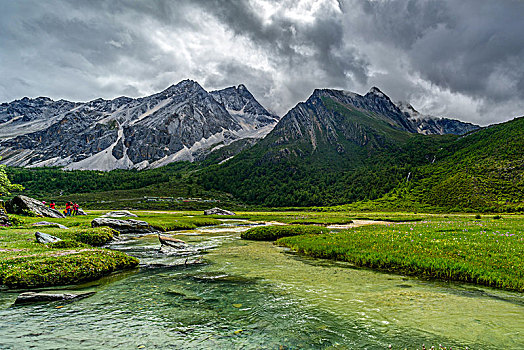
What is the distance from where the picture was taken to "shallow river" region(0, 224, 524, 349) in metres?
6.84

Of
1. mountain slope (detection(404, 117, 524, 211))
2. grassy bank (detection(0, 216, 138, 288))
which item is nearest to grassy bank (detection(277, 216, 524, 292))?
grassy bank (detection(0, 216, 138, 288))

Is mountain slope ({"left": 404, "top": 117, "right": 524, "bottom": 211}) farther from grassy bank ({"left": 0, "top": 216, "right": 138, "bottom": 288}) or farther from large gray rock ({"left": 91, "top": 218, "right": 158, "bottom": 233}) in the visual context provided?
grassy bank ({"left": 0, "top": 216, "right": 138, "bottom": 288})

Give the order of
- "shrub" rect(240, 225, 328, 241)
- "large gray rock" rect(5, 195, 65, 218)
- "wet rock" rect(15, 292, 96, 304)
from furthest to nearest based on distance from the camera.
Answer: "large gray rock" rect(5, 195, 65, 218)
"shrub" rect(240, 225, 328, 241)
"wet rock" rect(15, 292, 96, 304)

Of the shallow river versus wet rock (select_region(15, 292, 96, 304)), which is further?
wet rock (select_region(15, 292, 96, 304))

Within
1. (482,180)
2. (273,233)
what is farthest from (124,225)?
(482,180)

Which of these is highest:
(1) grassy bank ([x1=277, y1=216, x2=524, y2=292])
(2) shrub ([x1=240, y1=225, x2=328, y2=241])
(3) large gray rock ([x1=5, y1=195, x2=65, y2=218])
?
(3) large gray rock ([x1=5, y1=195, x2=65, y2=218])

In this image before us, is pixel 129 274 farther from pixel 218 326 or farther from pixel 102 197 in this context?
pixel 102 197

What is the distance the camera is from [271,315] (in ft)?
28.8

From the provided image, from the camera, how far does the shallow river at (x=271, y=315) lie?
22.5ft

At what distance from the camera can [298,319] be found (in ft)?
27.6

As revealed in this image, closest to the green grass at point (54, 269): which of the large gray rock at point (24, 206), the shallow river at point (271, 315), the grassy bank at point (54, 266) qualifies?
the grassy bank at point (54, 266)

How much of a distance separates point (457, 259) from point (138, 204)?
168 meters

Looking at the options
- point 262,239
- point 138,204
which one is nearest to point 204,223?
point 262,239

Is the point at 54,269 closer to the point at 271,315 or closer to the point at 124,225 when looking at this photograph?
the point at 271,315
